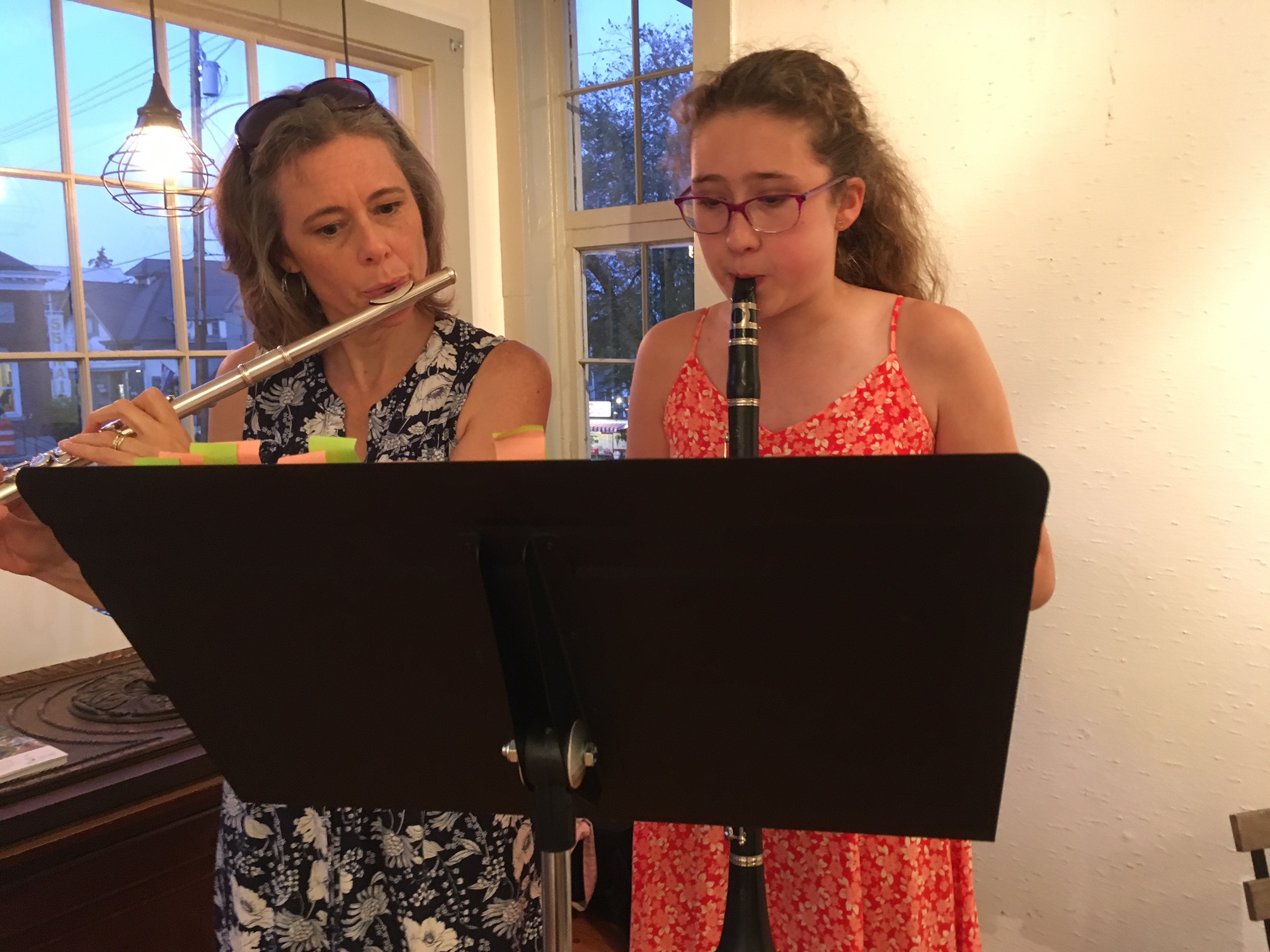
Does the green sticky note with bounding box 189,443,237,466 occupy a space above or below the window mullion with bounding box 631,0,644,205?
below

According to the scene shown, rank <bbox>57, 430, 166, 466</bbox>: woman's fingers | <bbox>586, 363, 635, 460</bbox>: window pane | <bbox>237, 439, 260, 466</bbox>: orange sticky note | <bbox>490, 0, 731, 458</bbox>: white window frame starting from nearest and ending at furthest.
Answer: <bbox>237, 439, 260, 466</bbox>: orange sticky note, <bbox>57, 430, 166, 466</bbox>: woman's fingers, <bbox>490, 0, 731, 458</bbox>: white window frame, <bbox>586, 363, 635, 460</bbox>: window pane

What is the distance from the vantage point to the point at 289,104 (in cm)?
110

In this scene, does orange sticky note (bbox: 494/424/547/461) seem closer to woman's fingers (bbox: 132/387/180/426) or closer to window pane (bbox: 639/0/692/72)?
woman's fingers (bbox: 132/387/180/426)

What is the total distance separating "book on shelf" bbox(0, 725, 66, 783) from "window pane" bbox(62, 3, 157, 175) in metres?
1.26

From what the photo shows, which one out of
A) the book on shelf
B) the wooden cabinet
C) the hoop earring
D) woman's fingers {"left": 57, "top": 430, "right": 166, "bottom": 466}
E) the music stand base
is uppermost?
the hoop earring

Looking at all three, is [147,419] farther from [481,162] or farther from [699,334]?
[481,162]

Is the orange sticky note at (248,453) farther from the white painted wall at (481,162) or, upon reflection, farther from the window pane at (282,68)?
the white painted wall at (481,162)

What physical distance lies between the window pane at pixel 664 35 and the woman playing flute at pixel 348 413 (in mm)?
1644

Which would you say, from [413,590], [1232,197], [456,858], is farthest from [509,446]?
[1232,197]

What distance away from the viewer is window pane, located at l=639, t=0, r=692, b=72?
8.31 feet

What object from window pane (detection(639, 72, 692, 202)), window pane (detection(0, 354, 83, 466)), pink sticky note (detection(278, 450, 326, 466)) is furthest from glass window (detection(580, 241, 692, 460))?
pink sticky note (detection(278, 450, 326, 466))

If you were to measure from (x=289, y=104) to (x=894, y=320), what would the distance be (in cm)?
79

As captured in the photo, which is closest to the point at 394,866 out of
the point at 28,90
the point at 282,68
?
the point at 28,90

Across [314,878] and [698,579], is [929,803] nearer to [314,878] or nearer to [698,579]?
[698,579]
